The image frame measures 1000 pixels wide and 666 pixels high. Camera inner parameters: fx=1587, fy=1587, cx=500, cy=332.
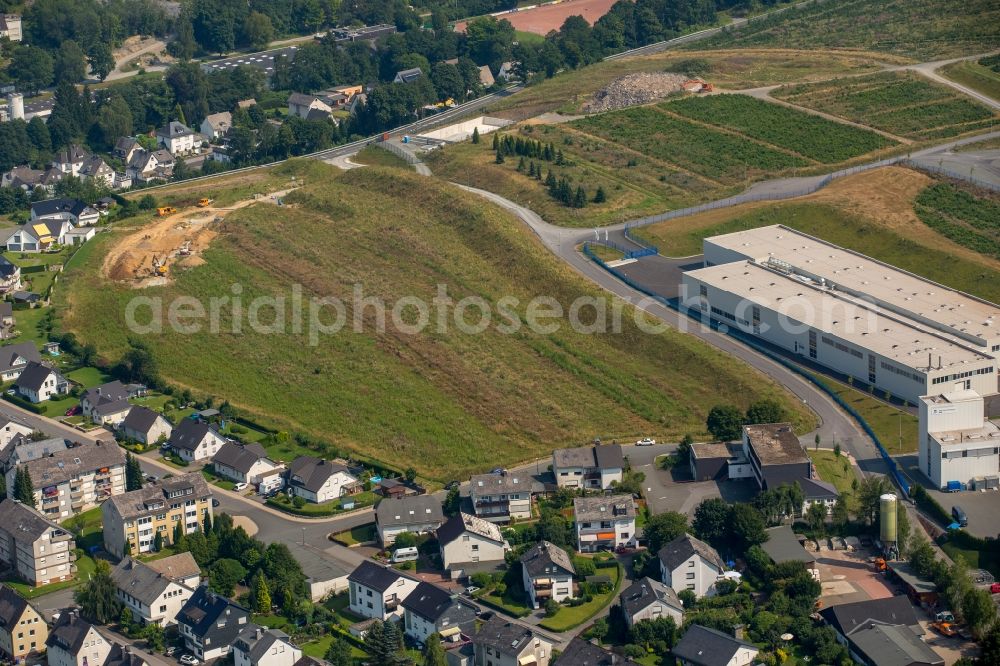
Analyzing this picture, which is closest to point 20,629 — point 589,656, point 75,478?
point 75,478

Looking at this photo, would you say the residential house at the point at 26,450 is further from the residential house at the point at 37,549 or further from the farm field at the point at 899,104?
the farm field at the point at 899,104

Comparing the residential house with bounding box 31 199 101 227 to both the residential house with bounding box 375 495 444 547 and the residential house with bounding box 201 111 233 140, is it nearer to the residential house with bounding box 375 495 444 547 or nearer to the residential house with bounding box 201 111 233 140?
the residential house with bounding box 201 111 233 140

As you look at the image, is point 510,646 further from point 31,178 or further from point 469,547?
point 31,178

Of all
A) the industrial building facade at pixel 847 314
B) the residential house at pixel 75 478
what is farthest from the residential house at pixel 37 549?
the industrial building facade at pixel 847 314

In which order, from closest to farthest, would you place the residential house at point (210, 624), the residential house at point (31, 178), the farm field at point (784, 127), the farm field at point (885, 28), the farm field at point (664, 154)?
the residential house at point (210, 624)
the farm field at point (664, 154)
the farm field at point (784, 127)
the residential house at point (31, 178)
the farm field at point (885, 28)

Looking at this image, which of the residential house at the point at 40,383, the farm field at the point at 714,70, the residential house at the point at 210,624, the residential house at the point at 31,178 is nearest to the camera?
the residential house at the point at 210,624

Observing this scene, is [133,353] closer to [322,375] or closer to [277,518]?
[322,375]
